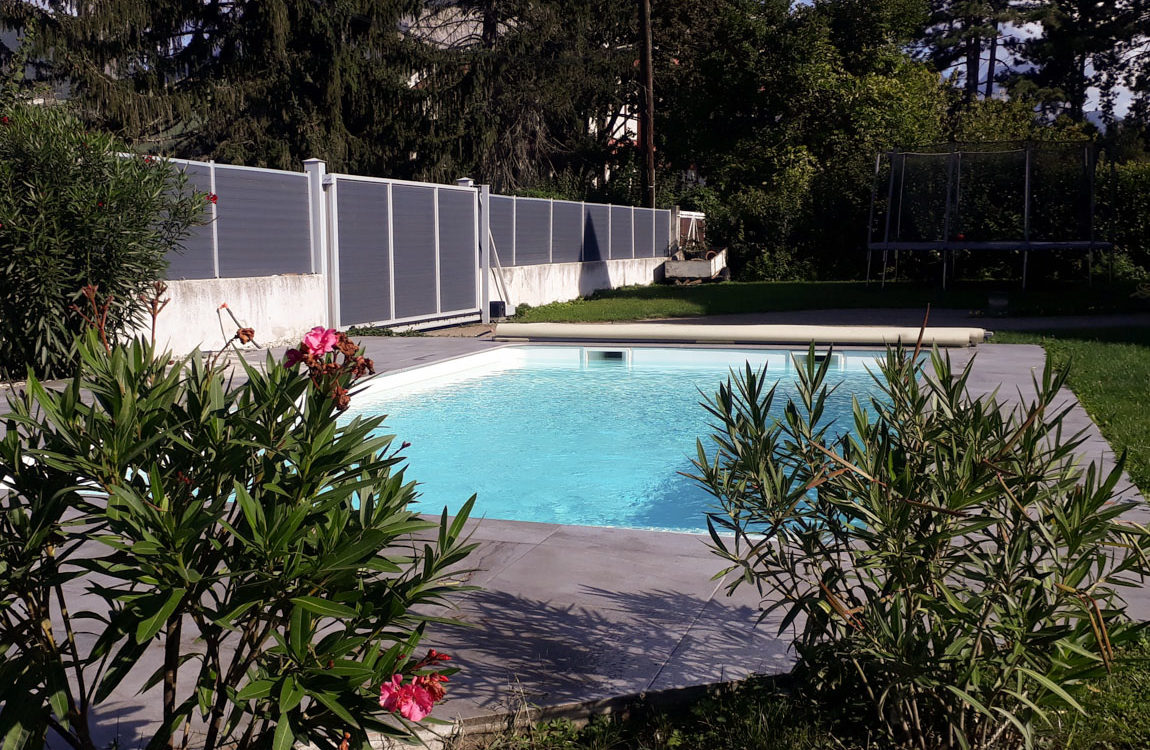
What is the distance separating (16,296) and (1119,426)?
30.1 ft

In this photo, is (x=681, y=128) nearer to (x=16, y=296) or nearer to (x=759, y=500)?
(x=16, y=296)

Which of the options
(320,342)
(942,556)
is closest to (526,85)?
(942,556)

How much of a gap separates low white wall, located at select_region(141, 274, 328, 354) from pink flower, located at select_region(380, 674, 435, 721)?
1015cm

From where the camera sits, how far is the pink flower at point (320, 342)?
7.04ft

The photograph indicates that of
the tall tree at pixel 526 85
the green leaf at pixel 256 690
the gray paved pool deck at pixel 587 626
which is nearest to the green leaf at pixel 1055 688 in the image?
the gray paved pool deck at pixel 587 626

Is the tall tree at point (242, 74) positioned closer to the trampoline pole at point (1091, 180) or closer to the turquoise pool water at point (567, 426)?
the turquoise pool water at point (567, 426)

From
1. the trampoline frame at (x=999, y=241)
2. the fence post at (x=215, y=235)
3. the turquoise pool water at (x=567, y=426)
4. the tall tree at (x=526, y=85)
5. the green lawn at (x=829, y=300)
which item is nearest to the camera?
the turquoise pool water at (x=567, y=426)

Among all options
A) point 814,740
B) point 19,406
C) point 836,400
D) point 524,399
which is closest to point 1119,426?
point 836,400

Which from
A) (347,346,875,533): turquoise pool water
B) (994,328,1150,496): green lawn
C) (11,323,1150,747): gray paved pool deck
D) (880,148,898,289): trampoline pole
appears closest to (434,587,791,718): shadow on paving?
(11,323,1150,747): gray paved pool deck

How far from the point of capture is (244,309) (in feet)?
42.8

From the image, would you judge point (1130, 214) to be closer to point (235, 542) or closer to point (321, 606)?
point (235, 542)

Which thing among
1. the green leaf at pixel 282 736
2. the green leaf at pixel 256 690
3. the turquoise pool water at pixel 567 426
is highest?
the green leaf at pixel 256 690

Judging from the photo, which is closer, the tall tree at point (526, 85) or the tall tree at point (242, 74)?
the tall tree at point (242, 74)

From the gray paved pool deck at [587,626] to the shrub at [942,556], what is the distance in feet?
0.90
